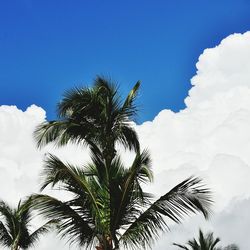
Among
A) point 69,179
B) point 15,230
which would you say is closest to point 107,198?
point 69,179

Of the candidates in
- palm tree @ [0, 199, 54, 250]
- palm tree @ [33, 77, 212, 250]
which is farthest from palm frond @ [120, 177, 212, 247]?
palm tree @ [0, 199, 54, 250]

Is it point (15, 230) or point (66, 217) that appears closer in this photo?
point (66, 217)

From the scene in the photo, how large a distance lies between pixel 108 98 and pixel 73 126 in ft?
3.31

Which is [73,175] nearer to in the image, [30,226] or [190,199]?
[190,199]

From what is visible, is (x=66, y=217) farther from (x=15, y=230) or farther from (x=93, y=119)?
(x=15, y=230)

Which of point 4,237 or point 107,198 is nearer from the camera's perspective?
point 107,198

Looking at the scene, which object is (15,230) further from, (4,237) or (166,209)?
(166,209)

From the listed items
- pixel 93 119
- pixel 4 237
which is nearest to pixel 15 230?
pixel 4 237

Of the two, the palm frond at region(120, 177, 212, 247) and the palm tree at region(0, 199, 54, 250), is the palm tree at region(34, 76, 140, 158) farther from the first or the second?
the palm tree at region(0, 199, 54, 250)

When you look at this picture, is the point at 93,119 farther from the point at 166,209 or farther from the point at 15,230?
the point at 15,230

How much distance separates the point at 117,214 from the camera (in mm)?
10312

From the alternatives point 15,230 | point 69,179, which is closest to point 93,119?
point 69,179

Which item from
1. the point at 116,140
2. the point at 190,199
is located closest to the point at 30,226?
the point at 116,140

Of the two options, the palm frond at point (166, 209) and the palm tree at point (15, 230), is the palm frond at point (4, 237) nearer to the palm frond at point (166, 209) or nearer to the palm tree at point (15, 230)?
the palm tree at point (15, 230)
